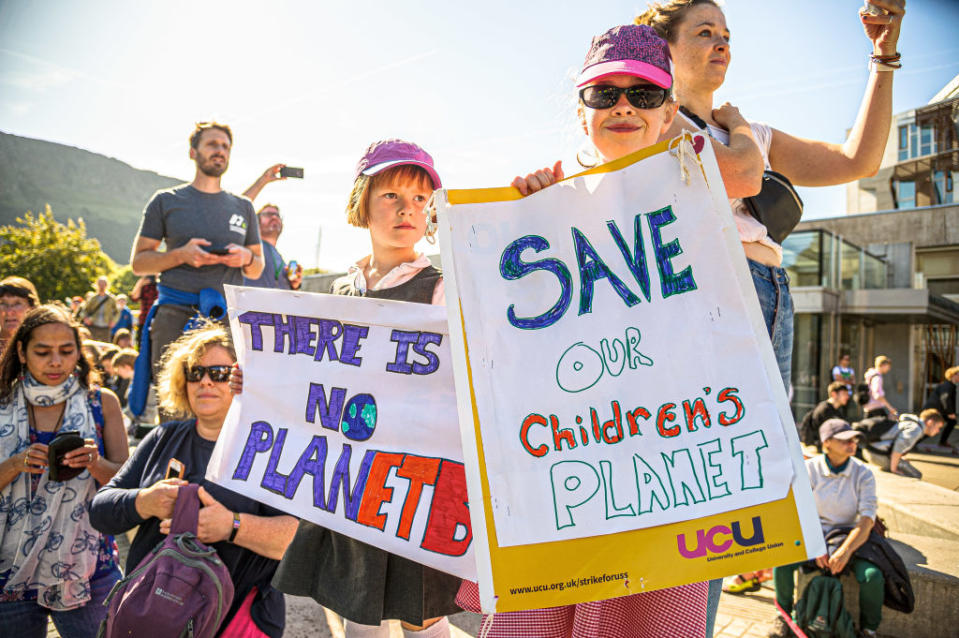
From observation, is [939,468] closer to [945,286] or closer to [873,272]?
[873,272]

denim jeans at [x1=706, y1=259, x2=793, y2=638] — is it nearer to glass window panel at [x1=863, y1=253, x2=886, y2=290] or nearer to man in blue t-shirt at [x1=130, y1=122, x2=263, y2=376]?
man in blue t-shirt at [x1=130, y1=122, x2=263, y2=376]

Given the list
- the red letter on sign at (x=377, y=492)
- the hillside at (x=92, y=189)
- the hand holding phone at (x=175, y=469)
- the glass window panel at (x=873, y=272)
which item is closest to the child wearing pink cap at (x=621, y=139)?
the red letter on sign at (x=377, y=492)

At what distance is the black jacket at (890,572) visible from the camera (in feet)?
13.2

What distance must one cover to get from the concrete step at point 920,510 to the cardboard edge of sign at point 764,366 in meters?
4.73

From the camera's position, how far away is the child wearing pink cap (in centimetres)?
145

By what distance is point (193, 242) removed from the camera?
320 cm

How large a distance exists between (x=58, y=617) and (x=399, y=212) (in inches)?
88.4

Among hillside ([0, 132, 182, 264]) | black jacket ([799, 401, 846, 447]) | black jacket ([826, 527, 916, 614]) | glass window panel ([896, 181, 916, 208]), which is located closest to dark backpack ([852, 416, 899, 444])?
black jacket ([799, 401, 846, 447])

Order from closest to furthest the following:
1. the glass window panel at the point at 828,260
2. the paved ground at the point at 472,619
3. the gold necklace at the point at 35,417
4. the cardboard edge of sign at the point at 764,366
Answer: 1. the cardboard edge of sign at the point at 764,366
2. the gold necklace at the point at 35,417
3. the paved ground at the point at 472,619
4. the glass window panel at the point at 828,260

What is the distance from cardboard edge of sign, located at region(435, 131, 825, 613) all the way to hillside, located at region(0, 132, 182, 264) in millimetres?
130788

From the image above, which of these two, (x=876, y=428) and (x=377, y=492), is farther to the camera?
(x=876, y=428)

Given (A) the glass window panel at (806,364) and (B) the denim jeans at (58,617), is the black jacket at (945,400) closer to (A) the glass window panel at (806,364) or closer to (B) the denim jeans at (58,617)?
(A) the glass window panel at (806,364)

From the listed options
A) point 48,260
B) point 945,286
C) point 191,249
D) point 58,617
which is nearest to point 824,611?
point 58,617

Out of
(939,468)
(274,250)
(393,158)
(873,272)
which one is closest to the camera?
(393,158)
